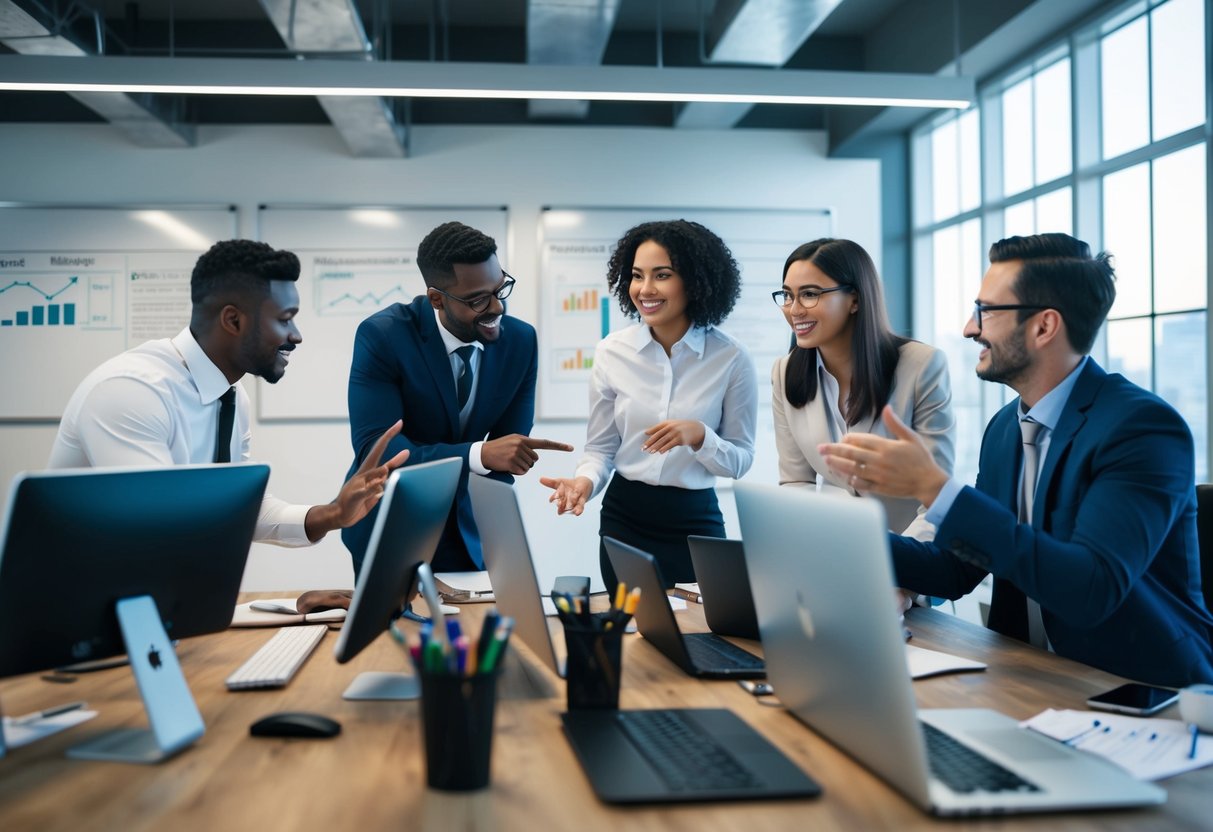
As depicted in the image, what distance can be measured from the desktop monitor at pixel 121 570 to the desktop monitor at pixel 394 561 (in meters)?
0.22

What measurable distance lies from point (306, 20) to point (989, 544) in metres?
3.11

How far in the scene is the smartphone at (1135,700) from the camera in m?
1.30

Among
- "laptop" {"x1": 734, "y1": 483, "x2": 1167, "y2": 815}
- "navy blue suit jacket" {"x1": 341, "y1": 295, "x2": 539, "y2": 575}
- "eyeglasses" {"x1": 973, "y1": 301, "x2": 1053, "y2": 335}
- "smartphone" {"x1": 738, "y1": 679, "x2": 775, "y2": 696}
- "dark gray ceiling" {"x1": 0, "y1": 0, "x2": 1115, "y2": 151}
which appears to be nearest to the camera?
"laptop" {"x1": 734, "y1": 483, "x2": 1167, "y2": 815}

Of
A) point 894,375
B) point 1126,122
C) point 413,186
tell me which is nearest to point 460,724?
point 894,375

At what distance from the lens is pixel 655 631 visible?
1.69 meters

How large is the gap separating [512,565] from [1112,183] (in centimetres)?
337

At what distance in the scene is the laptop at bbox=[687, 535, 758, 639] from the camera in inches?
67.5

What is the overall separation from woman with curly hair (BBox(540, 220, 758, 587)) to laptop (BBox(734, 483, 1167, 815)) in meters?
1.32

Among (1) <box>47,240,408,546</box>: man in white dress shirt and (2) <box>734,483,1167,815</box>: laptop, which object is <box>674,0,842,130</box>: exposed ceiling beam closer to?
(1) <box>47,240,408,546</box>: man in white dress shirt

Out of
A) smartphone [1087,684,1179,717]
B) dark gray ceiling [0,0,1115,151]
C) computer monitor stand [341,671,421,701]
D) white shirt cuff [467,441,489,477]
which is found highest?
dark gray ceiling [0,0,1115,151]

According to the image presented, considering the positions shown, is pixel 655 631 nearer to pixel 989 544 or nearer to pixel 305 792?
pixel 989 544

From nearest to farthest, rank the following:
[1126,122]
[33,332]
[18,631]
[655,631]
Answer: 1. [18,631]
2. [655,631]
3. [1126,122]
4. [33,332]

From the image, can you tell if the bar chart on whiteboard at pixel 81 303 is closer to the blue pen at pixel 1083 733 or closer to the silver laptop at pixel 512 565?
the silver laptop at pixel 512 565

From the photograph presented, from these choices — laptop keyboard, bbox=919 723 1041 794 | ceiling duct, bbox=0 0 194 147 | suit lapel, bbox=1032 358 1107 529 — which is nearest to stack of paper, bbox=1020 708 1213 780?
laptop keyboard, bbox=919 723 1041 794
